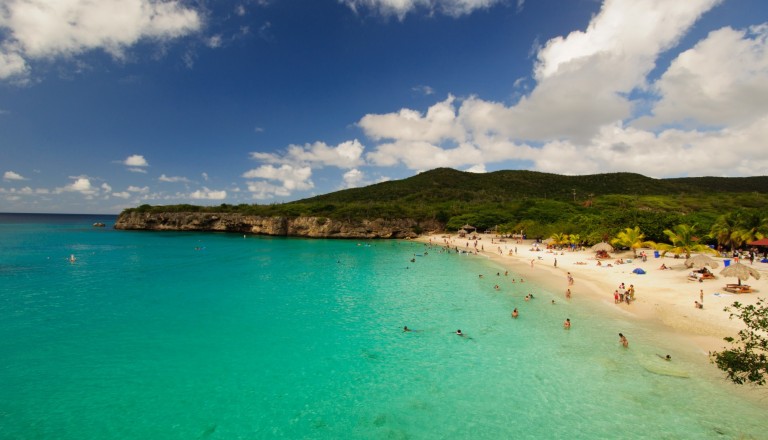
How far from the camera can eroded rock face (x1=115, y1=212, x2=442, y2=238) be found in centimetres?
9156

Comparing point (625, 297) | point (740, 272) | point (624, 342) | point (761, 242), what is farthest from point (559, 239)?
point (624, 342)

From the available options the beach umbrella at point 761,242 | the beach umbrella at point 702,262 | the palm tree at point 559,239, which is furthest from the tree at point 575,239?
the beach umbrella at point 702,262

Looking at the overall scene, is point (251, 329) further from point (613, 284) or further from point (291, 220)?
point (291, 220)

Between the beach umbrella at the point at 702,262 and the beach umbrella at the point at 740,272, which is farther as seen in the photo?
the beach umbrella at the point at 702,262

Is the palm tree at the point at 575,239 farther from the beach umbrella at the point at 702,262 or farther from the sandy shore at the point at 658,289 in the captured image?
the beach umbrella at the point at 702,262

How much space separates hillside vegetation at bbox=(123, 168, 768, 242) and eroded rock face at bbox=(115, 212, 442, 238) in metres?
2.48

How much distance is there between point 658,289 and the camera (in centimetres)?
2745

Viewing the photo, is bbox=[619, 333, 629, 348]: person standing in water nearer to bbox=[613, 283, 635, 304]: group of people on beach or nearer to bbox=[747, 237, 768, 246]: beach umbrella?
bbox=[613, 283, 635, 304]: group of people on beach

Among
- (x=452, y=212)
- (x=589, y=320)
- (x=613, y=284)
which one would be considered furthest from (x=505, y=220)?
(x=589, y=320)

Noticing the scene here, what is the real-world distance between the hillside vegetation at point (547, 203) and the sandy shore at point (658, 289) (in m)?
10.5

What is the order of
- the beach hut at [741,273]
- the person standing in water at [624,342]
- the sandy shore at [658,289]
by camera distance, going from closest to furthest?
the person standing in water at [624,342]
the sandy shore at [658,289]
the beach hut at [741,273]

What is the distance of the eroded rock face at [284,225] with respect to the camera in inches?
3605

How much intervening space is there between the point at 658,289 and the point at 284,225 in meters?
85.7

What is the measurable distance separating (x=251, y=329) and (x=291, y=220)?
77520mm
